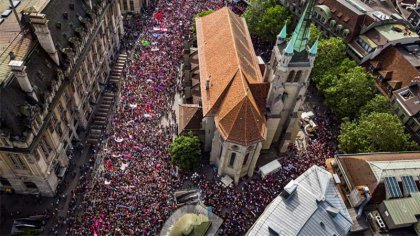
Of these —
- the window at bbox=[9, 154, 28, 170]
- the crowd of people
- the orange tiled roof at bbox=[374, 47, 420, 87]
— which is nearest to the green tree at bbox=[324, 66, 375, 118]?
the crowd of people

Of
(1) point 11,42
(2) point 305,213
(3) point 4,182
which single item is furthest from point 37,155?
(2) point 305,213

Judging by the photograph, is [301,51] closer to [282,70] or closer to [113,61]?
[282,70]

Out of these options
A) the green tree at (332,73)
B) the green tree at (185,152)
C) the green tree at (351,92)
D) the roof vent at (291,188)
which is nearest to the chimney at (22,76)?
the green tree at (185,152)

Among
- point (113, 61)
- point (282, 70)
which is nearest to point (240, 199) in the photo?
point (282, 70)

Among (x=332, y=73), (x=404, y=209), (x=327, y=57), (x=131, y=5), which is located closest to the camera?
(x=404, y=209)

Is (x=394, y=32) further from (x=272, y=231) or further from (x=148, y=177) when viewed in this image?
(x=148, y=177)

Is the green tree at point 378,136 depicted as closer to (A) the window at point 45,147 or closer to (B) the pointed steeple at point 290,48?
(B) the pointed steeple at point 290,48
